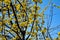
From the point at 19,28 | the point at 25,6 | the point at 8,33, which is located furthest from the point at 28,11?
the point at 8,33

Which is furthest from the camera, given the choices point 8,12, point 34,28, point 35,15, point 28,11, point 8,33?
point 8,33

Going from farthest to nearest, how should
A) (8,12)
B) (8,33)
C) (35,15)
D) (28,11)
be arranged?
(8,33) < (8,12) < (28,11) < (35,15)

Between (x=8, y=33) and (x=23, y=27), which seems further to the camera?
(x=8, y=33)

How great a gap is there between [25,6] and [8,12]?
778mm

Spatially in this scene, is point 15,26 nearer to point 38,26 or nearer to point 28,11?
point 28,11

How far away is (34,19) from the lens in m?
4.17

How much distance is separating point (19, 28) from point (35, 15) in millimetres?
878

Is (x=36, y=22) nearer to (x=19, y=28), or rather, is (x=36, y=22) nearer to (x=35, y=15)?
(x=35, y=15)

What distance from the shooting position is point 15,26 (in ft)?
16.4

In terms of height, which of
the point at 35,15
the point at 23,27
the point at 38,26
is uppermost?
the point at 35,15

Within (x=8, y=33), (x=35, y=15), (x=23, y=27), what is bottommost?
(x=8, y=33)

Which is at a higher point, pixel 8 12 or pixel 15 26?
pixel 8 12

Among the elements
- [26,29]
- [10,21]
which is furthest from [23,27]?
[10,21]

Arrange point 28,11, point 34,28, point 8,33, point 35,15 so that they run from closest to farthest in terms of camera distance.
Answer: point 35,15
point 34,28
point 28,11
point 8,33
